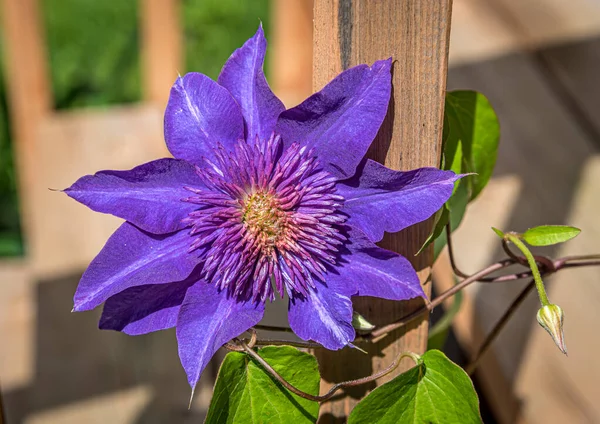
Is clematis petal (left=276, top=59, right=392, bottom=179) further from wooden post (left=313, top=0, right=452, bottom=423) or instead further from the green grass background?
the green grass background

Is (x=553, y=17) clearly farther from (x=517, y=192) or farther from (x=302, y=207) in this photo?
(x=302, y=207)

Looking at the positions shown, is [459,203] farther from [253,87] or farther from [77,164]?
[77,164]

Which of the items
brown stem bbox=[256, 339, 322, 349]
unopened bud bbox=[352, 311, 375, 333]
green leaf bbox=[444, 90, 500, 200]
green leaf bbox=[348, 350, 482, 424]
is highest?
green leaf bbox=[444, 90, 500, 200]

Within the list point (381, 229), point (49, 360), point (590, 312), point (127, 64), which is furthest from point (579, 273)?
point (127, 64)

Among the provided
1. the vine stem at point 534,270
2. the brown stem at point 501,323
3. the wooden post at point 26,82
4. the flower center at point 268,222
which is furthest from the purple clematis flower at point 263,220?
the wooden post at point 26,82

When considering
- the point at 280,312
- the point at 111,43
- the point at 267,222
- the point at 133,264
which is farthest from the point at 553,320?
the point at 111,43

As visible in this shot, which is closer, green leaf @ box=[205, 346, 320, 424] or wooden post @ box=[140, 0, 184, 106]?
green leaf @ box=[205, 346, 320, 424]

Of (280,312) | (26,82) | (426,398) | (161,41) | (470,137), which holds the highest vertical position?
(161,41)

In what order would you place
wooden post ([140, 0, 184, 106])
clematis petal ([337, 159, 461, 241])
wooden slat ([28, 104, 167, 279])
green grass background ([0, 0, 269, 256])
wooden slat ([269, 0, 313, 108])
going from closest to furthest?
clematis petal ([337, 159, 461, 241]) < wooden slat ([28, 104, 167, 279]) < wooden post ([140, 0, 184, 106]) < wooden slat ([269, 0, 313, 108]) < green grass background ([0, 0, 269, 256])

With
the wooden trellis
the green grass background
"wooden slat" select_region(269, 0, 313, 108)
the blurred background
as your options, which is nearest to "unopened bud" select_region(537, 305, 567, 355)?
the blurred background
